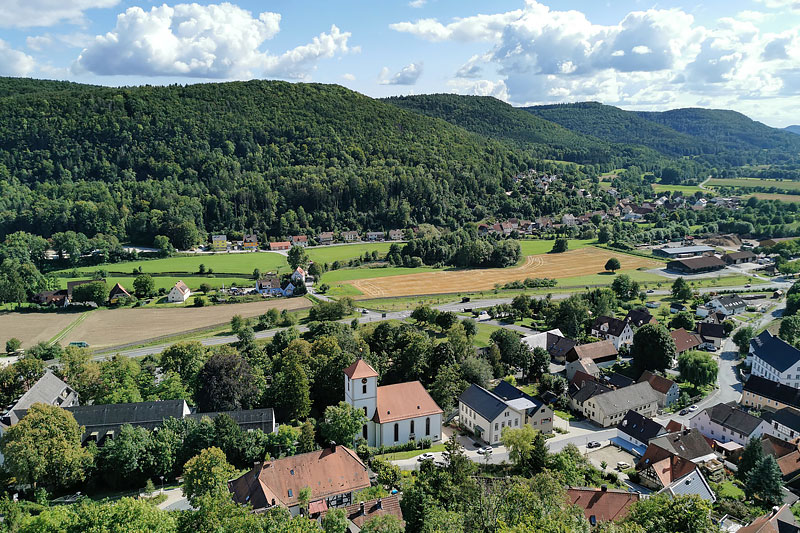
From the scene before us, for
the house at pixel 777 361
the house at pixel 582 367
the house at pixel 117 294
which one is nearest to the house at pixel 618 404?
the house at pixel 582 367

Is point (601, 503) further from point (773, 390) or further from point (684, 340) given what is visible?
point (684, 340)

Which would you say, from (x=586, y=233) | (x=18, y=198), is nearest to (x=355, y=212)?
(x=586, y=233)

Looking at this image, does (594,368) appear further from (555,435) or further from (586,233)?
(586,233)

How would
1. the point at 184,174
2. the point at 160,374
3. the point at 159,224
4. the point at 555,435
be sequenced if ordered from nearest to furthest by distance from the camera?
the point at 555,435 → the point at 160,374 → the point at 159,224 → the point at 184,174

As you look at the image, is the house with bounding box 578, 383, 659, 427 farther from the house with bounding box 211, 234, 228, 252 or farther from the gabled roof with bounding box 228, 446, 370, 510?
the house with bounding box 211, 234, 228, 252

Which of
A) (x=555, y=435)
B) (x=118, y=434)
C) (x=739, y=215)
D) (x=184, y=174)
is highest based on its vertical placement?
(x=184, y=174)

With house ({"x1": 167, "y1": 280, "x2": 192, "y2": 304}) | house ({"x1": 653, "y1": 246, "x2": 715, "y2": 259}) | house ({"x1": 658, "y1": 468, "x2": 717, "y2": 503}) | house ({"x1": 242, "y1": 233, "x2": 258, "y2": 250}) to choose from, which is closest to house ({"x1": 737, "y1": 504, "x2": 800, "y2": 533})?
house ({"x1": 658, "y1": 468, "x2": 717, "y2": 503})

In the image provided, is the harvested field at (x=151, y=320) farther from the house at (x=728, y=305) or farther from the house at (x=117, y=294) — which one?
the house at (x=728, y=305)

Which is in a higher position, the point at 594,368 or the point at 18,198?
the point at 18,198

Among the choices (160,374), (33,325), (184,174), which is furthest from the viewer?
(184,174)
